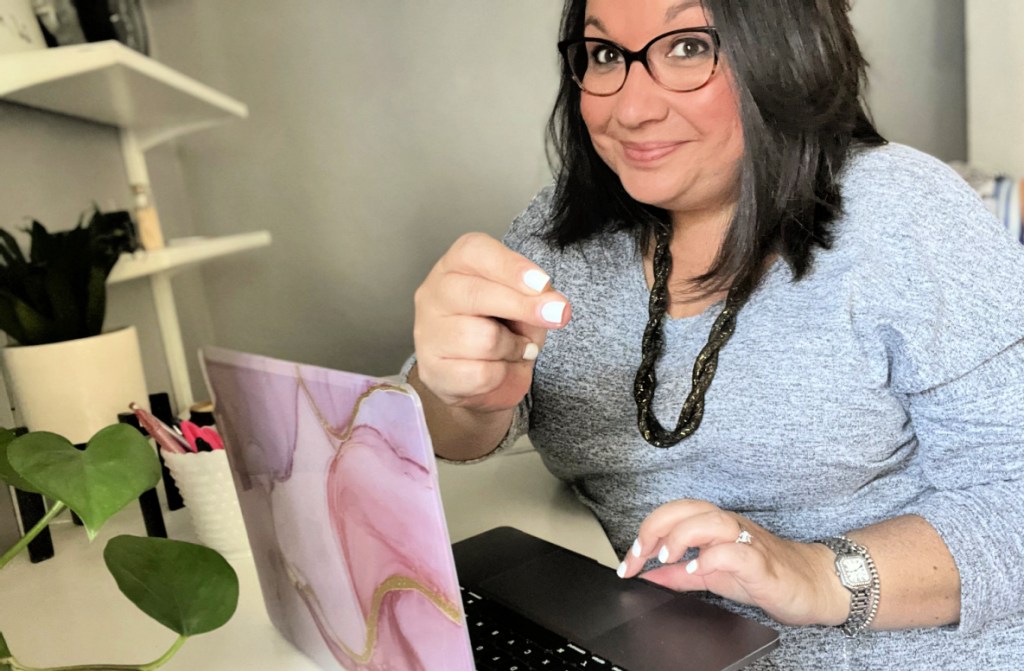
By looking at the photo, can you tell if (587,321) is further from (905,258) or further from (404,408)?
(404,408)

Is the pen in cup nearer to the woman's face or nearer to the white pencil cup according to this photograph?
the white pencil cup

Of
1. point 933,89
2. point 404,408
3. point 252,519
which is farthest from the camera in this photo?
point 933,89

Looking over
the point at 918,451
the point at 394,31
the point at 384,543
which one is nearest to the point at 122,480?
the point at 384,543

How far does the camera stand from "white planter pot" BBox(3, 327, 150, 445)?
2.77 ft

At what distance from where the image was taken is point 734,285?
74cm

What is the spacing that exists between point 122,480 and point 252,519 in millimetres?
144

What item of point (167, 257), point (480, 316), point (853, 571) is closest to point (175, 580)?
point (480, 316)

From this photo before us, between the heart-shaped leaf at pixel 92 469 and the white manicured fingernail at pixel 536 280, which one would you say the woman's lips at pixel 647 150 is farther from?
the heart-shaped leaf at pixel 92 469

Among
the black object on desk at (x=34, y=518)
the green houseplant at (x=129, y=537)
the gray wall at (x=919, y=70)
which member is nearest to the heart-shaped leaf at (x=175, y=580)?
the green houseplant at (x=129, y=537)

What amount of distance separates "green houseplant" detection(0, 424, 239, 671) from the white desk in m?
0.14

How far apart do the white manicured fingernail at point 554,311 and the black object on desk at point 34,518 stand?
516 millimetres

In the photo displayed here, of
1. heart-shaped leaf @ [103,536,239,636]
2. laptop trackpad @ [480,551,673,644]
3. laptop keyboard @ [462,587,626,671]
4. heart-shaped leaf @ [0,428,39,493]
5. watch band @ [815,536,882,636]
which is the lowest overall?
watch band @ [815,536,882,636]

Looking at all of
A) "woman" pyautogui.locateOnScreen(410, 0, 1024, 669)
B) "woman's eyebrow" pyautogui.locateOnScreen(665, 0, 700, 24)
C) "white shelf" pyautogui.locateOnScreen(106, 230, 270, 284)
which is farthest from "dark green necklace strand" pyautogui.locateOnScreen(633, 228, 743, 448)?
"white shelf" pyautogui.locateOnScreen(106, 230, 270, 284)

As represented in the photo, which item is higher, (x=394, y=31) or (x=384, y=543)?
(x=394, y=31)
